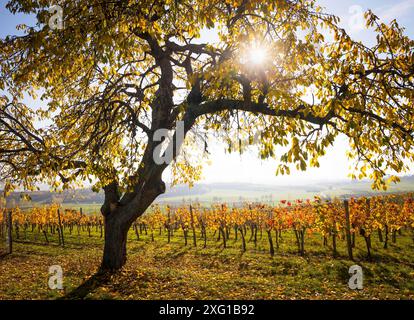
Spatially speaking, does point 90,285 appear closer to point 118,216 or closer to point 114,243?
point 114,243

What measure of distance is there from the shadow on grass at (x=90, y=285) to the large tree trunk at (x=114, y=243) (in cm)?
52

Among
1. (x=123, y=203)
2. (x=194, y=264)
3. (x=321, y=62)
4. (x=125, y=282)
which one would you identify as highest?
(x=321, y=62)

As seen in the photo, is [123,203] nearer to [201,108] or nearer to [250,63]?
[201,108]

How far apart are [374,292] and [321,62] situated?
25.9 ft

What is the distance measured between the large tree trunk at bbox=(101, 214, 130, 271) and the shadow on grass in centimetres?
52

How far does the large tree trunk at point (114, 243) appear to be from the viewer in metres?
12.0

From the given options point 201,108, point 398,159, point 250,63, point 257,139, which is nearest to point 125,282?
point 201,108

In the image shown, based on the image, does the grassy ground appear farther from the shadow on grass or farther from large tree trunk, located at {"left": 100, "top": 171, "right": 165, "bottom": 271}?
large tree trunk, located at {"left": 100, "top": 171, "right": 165, "bottom": 271}

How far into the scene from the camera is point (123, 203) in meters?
12.1

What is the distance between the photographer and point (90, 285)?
10273 millimetres

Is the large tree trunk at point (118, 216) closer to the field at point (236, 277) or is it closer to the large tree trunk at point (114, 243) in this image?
the large tree trunk at point (114, 243)

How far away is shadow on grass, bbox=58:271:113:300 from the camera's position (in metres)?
9.10
